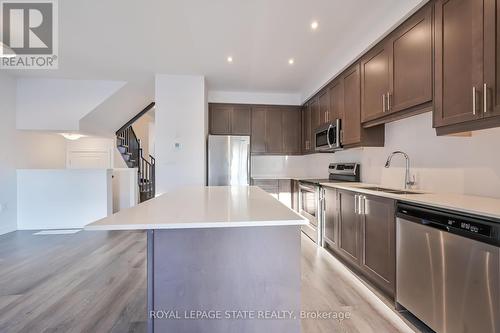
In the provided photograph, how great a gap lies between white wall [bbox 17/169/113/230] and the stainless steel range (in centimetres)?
379

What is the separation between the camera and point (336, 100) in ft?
11.4

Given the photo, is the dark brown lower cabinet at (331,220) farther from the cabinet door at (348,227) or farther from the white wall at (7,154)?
the white wall at (7,154)

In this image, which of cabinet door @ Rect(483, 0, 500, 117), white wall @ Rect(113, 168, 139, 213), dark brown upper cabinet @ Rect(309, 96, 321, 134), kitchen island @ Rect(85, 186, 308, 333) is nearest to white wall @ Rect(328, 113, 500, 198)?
cabinet door @ Rect(483, 0, 500, 117)

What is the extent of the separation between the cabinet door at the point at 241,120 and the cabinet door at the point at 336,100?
179 centimetres

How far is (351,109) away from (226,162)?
2.28 metres

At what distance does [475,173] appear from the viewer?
1.77 meters

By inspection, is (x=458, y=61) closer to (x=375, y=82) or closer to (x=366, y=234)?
(x=375, y=82)

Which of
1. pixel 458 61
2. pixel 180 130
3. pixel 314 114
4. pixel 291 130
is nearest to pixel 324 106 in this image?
pixel 314 114

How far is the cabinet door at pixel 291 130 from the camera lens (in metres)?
5.06

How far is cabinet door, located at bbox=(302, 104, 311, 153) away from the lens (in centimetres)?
467

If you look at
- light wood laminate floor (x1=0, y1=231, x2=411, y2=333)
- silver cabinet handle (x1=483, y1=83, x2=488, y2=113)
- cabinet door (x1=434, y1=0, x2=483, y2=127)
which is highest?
cabinet door (x1=434, y1=0, x2=483, y2=127)

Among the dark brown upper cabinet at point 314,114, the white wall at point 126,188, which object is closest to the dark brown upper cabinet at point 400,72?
the dark brown upper cabinet at point 314,114

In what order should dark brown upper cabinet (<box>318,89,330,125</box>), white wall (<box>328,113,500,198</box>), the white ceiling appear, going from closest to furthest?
white wall (<box>328,113,500,198</box>)
the white ceiling
dark brown upper cabinet (<box>318,89,330,125</box>)

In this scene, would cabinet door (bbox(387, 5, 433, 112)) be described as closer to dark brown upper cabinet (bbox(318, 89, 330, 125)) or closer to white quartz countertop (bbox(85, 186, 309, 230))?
dark brown upper cabinet (bbox(318, 89, 330, 125))
